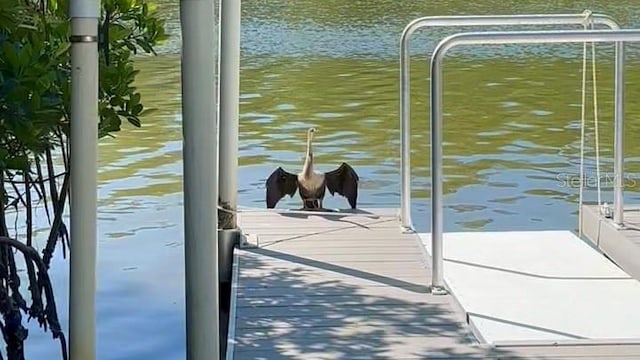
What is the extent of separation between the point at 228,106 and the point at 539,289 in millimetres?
1470

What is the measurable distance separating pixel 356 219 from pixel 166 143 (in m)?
5.07

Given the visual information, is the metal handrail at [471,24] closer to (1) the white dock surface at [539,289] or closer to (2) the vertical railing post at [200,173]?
(1) the white dock surface at [539,289]

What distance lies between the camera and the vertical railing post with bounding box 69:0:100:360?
6.77ft

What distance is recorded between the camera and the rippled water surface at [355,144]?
5922mm

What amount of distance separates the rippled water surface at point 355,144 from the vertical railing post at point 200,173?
9.41ft

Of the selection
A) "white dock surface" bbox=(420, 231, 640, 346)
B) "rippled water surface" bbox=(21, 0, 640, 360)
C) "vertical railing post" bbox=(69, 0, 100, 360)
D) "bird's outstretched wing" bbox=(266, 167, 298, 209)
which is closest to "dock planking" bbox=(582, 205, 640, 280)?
"white dock surface" bbox=(420, 231, 640, 346)

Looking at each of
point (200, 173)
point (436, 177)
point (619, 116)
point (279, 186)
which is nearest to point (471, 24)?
point (619, 116)

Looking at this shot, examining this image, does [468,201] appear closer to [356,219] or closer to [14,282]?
[356,219]

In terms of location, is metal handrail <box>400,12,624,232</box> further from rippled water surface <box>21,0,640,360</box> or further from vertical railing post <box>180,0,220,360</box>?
vertical railing post <box>180,0,220,360</box>

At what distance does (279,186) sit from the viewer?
589 cm

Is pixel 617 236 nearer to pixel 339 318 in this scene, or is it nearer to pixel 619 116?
pixel 619 116

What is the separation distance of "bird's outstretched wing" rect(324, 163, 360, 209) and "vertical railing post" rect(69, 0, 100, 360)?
12.3ft

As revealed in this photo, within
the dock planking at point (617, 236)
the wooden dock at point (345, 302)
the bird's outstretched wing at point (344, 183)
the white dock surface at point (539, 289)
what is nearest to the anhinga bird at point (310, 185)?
the bird's outstretched wing at point (344, 183)

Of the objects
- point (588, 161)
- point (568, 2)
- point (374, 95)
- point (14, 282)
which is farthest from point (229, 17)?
point (568, 2)
